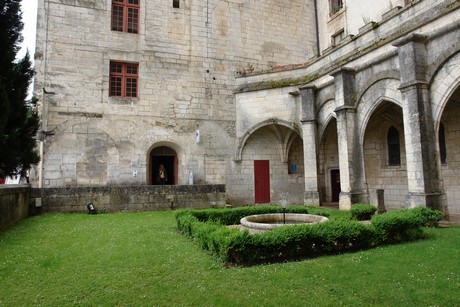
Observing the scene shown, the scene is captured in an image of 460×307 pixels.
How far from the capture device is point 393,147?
42.0 feet

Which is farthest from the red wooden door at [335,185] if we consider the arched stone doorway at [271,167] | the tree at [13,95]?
the tree at [13,95]

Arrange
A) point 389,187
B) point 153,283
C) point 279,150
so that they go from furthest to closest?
point 279,150 → point 389,187 → point 153,283

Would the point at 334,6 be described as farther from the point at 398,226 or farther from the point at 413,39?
the point at 398,226

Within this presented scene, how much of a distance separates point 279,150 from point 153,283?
13.0m

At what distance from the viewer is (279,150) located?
16.7 metres

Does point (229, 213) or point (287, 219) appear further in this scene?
point (229, 213)

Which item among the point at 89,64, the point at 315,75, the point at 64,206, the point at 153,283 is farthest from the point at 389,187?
the point at 89,64

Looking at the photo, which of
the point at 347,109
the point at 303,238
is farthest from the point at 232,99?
the point at 303,238

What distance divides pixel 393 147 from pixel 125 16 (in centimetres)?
1312

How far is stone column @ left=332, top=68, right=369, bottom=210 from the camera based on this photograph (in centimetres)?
1134

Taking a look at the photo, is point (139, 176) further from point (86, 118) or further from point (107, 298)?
point (107, 298)

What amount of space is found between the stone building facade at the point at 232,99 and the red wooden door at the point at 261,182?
2.0 inches

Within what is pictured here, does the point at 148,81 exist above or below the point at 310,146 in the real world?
above

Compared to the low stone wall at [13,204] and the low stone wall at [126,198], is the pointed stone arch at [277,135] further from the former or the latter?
the low stone wall at [13,204]
